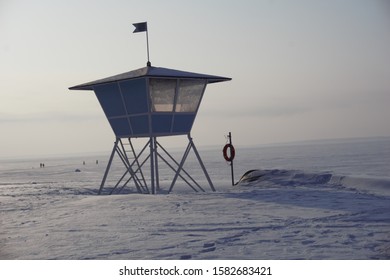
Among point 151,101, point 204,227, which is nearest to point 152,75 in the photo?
point 151,101

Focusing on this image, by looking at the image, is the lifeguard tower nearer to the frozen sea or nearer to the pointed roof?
the pointed roof

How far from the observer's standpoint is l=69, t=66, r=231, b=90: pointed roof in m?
15.8

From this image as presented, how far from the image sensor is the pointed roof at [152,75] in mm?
15781

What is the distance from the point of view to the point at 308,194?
1409cm

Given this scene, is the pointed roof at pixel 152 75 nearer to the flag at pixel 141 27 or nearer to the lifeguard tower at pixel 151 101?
the lifeguard tower at pixel 151 101

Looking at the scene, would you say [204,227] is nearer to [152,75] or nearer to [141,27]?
[152,75]

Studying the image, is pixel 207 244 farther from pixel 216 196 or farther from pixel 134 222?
pixel 216 196

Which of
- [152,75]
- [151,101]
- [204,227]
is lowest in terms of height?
[204,227]

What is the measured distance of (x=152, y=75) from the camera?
15484 mm

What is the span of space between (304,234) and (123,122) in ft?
32.9

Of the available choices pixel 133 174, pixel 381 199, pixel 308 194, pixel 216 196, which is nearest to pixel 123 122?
pixel 133 174

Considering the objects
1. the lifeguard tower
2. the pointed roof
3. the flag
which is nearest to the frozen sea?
the lifeguard tower

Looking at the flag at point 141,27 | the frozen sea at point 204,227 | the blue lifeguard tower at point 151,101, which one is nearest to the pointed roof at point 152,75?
the blue lifeguard tower at point 151,101

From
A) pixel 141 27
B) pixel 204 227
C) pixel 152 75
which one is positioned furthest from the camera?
pixel 141 27
